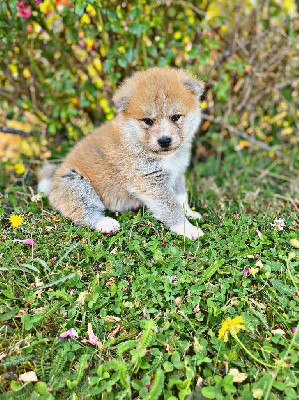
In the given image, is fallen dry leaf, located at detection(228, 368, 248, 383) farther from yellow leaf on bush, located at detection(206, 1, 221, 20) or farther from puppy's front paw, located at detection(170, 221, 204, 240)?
yellow leaf on bush, located at detection(206, 1, 221, 20)

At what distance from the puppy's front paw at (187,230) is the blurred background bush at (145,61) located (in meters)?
1.80

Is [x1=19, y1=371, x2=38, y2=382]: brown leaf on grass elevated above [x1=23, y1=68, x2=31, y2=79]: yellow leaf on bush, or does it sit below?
below

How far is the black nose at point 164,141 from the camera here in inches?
136

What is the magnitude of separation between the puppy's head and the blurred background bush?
0.91m

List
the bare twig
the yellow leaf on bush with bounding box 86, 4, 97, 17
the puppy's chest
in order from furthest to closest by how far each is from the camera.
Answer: the bare twig → the yellow leaf on bush with bounding box 86, 4, 97, 17 → the puppy's chest

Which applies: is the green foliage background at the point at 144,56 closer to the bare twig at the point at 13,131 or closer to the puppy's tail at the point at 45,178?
the bare twig at the point at 13,131

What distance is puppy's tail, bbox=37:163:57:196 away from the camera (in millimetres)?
4230

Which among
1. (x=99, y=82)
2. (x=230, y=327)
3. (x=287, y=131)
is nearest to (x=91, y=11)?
(x=99, y=82)

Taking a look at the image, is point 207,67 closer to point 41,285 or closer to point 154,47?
point 154,47

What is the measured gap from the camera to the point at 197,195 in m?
4.47

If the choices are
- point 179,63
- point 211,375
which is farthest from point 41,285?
point 179,63

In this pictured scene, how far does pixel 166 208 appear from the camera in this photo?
3609mm

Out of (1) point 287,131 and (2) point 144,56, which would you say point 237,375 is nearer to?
(2) point 144,56

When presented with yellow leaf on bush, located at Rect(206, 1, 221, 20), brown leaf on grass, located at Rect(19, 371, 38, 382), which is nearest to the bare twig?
yellow leaf on bush, located at Rect(206, 1, 221, 20)
